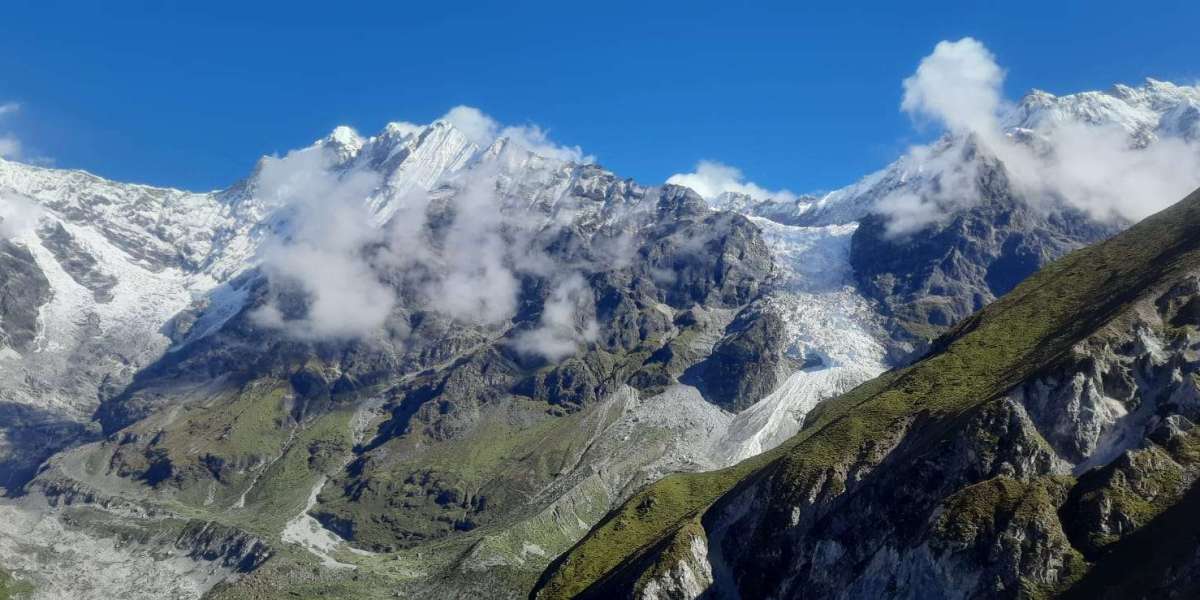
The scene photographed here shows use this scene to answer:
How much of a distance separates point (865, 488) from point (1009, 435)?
31689 mm

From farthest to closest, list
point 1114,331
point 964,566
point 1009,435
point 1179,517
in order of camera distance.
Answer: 1. point 1114,331
2. point 1009,435
3. point 964,566
4. point 1179,517

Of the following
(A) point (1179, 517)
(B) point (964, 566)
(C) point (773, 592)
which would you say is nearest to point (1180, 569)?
(A) point (1179, 517)

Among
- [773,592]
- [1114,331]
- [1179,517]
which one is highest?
[1114,331]

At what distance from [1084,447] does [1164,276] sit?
158 feet

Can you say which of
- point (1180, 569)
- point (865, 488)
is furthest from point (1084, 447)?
point (1180, 569)

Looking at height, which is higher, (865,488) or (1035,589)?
(865,488)

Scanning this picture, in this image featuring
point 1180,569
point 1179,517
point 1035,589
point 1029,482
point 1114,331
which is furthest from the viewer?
point 1114,331

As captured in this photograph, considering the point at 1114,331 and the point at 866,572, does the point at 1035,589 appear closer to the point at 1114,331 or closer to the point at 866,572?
the point at 866,572

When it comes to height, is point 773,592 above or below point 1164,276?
below

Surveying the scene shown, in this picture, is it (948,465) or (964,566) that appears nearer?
(964,566)

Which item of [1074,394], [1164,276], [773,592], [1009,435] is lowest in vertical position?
[773,592]

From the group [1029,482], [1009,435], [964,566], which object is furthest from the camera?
[1009,435]

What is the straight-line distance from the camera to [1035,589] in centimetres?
13412

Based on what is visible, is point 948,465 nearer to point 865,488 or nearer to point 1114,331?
point 865,488
